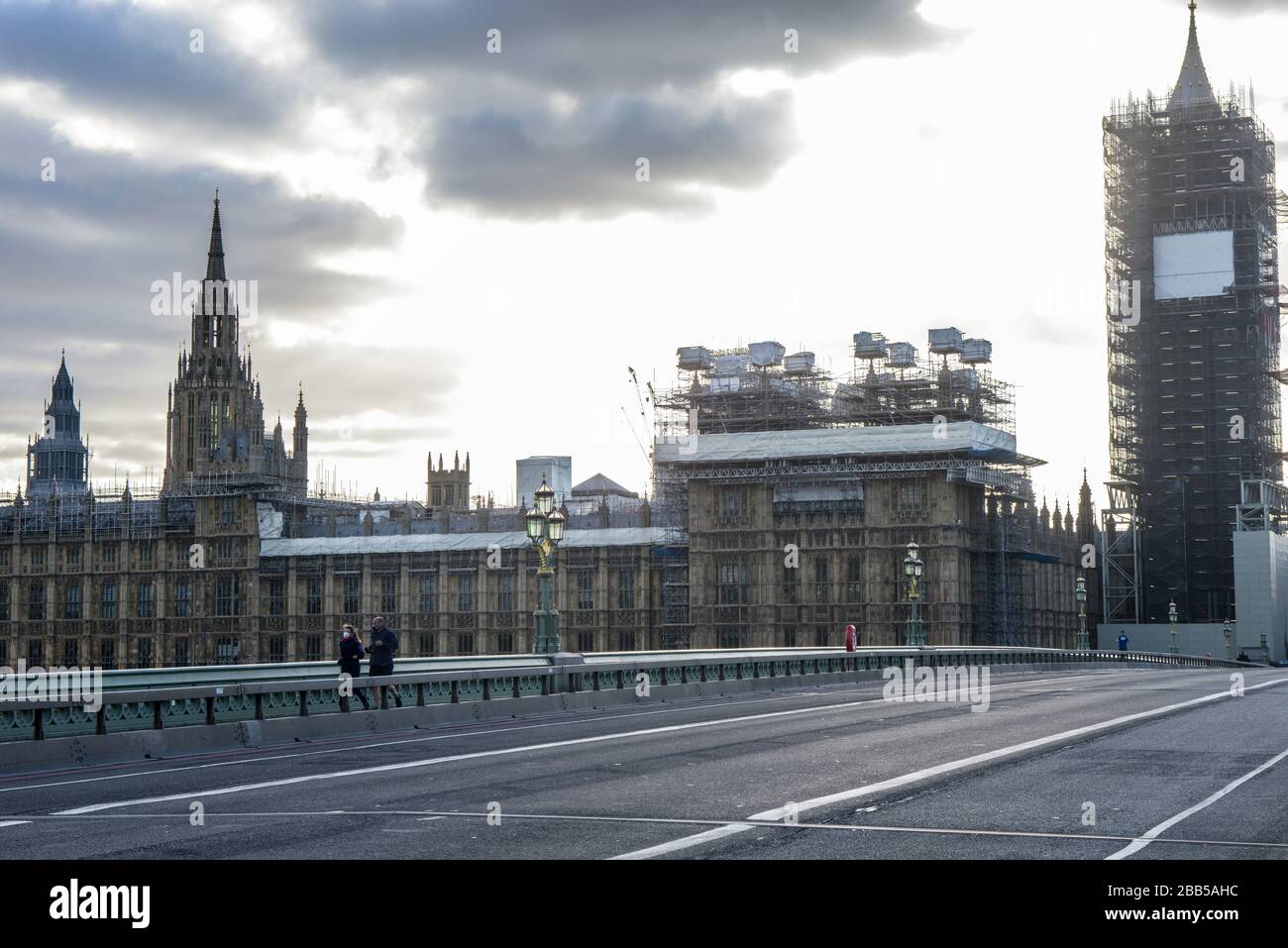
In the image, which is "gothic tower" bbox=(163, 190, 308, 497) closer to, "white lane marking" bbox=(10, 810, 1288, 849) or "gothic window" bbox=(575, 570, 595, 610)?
"gothic window" bbox=(575, 570, 595, 610)

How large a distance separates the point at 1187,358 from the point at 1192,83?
2566 centimetres

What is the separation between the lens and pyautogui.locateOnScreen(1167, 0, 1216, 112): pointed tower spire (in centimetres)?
12012

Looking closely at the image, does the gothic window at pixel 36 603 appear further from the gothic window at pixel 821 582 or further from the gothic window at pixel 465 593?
the gothic window at pixel 821 582

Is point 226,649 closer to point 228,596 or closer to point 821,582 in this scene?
point 228,596

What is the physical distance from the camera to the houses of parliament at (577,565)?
95138 mm

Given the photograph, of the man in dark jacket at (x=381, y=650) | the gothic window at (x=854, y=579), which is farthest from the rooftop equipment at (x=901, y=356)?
the man in dark jacket at (x=381, y=650)

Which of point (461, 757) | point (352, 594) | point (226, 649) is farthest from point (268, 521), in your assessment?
point (461, 757)

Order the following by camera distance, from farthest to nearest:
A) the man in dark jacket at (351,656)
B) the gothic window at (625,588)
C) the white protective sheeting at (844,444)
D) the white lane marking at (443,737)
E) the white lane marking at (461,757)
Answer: the gothic window at (625,588) → the white protective sheeting at (844,444) → the man in dark jacket at (351,656) → the white lane marking at (443,737) → the white lane marking at (461,757)

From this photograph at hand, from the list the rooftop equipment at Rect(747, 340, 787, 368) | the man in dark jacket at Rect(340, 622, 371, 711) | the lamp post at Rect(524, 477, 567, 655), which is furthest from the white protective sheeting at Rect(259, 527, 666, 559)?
the man in dark jacket at Rect(340, 622, 371, 711)

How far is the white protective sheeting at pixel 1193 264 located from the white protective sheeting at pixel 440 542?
43.3 m

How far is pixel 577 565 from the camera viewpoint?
337 ft

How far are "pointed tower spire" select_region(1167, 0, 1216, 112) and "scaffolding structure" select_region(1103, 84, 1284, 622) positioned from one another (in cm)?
60
